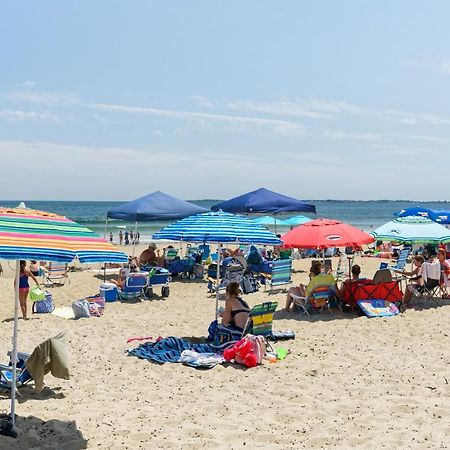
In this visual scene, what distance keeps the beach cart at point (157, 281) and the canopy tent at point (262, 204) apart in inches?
92.5


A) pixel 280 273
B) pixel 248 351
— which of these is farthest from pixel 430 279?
pixel 248 351

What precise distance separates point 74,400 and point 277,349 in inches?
113

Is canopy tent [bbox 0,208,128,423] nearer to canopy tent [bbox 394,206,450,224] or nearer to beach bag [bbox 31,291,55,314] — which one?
beach bag [bbox 31,291,55,314]

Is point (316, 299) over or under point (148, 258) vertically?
under

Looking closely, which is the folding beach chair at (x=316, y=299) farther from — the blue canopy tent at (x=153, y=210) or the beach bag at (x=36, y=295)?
the blue canopy tent at (x=153, y=210)

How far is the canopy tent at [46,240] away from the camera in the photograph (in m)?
3.89

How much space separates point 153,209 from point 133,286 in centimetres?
381

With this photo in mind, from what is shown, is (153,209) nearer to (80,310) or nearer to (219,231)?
(80,310)

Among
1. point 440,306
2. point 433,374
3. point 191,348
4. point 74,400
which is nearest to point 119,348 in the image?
point 191,348

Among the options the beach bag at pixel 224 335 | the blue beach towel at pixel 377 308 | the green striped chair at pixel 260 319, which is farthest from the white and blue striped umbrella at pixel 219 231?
the blue beach towel at pixel 377 308

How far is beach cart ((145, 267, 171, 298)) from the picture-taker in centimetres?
1220

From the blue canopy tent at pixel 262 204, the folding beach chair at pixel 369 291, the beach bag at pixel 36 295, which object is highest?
the blue canopy tent at pixel 262 204

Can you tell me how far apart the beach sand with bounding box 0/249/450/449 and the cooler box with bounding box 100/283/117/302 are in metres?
2.27

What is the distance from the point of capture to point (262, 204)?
1407 cm
